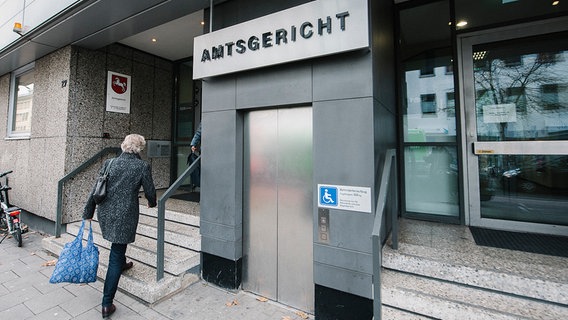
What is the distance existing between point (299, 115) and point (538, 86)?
10.7 feet

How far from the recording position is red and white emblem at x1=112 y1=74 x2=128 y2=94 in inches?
214

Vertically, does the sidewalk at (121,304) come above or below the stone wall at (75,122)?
below

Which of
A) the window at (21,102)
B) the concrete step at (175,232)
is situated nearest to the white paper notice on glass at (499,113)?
the concrete step at (175,232)

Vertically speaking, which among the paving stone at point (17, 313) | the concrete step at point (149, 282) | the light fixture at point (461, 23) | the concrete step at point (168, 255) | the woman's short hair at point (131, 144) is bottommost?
the paving stone at point (17, 313)

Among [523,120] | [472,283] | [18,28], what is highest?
[18,28]

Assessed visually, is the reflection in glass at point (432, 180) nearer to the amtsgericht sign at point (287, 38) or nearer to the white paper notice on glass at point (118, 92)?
the amtsgericht sign at point (287, 38)

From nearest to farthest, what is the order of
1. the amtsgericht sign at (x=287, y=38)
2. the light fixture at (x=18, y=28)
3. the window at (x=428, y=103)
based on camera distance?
the amtsgericht sign at (x=287, y=38), the window at (x=428, y=103), the light fixture at (x=18, y=28)

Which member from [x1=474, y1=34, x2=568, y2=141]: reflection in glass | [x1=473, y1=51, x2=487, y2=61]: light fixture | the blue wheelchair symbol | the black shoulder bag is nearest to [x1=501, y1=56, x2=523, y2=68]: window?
[x1=474, y1=34, x2=568, y2=141]: reflection in glass

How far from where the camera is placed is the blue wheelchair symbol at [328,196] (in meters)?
2.57

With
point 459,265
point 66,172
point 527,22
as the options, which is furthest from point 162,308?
point 527,22

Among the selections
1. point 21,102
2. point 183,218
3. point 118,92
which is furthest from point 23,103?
point 183,218

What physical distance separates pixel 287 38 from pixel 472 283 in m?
2.90

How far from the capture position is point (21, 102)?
254 inches

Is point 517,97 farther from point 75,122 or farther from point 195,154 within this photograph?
point 75,122
